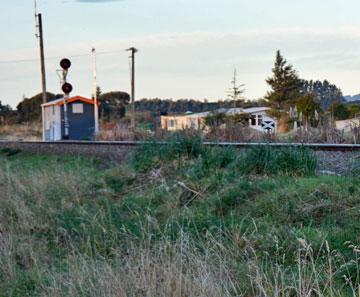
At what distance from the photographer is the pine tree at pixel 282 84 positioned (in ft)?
264

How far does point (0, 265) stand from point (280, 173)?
5.17m

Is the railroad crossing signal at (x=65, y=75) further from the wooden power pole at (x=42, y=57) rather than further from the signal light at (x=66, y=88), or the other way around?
the wooden power pole at (x=42, y=57)

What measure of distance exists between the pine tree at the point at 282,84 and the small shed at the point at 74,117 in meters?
41.3

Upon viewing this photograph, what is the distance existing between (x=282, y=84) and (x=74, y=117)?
4664 centimetres

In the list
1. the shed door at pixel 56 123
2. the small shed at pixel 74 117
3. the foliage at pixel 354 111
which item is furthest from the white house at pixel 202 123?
the small shed at pixel 74 117

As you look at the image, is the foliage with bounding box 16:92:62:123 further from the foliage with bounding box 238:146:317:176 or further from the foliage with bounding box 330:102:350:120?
the foliage with bounding box 238:146:317:176

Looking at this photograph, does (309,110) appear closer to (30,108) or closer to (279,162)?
(279,162)

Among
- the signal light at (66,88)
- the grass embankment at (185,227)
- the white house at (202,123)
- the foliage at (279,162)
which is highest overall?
the signal light at (66,88)

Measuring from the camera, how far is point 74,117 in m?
41.1

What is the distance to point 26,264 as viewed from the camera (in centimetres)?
770

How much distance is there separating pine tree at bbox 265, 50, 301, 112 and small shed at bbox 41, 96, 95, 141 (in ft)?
135

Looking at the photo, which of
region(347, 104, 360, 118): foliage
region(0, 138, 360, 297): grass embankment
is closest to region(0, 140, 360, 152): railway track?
region(0, 138, 360, 297): grass embankment

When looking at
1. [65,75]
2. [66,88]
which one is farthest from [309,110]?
[65,75]

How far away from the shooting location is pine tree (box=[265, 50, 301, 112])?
264ft
